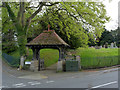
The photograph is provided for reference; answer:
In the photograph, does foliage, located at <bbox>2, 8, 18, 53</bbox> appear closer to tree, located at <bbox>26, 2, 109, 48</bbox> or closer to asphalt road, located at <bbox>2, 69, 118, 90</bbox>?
tree, located at <bbox>26, 2, 109, 48</bbox>

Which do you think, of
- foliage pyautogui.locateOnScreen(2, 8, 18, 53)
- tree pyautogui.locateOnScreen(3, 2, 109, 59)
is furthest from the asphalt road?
foliage pyautogui.locateOnScreen(2, 8, 18, 53)

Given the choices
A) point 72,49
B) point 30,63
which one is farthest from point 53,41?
point 72,49

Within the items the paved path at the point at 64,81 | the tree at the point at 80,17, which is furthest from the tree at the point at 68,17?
the paved path at the point at 64,81

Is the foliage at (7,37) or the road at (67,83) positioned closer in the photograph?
the road at (67,83)

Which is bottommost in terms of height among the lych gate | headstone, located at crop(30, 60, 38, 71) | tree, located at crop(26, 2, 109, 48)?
headstone, located at crop(30, 60, 38, 71)

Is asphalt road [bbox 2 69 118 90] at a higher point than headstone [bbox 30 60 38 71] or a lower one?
lower

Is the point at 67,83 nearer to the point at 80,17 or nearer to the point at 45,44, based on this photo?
the point at 45,44

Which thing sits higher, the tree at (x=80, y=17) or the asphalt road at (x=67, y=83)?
the tree at (x=80, y=17)

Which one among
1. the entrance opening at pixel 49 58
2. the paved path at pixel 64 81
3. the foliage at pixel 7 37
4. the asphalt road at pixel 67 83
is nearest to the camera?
the asphalt road at pixel 67 83

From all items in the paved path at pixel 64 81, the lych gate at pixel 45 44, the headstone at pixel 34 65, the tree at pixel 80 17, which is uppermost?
the tree at pixel 80 17

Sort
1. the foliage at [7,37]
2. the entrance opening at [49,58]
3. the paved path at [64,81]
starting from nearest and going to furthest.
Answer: the paved path at [64,81]
the foliage at [7,37]
the entrance opening at [49,58]

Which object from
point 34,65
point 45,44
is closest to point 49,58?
point 34,65

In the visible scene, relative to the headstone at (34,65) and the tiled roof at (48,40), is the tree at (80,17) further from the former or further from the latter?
the headstone at (34,65)

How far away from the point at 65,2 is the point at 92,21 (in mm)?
3836
